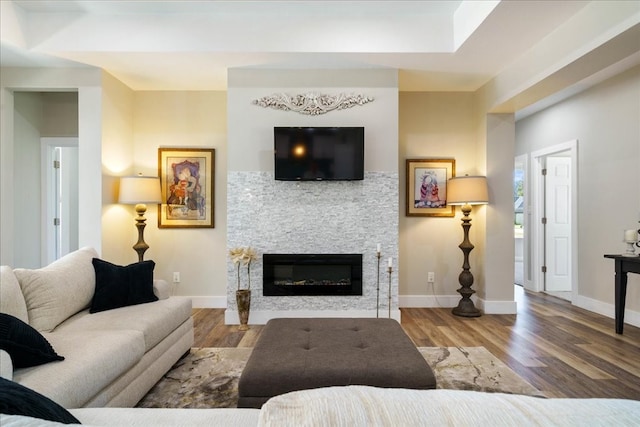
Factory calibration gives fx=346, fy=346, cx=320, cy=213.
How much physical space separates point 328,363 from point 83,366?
1189 millimetres

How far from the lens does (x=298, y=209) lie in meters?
3.92

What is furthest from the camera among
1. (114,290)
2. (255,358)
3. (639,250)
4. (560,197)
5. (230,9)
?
(560,197)

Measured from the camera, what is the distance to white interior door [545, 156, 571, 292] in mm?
5441

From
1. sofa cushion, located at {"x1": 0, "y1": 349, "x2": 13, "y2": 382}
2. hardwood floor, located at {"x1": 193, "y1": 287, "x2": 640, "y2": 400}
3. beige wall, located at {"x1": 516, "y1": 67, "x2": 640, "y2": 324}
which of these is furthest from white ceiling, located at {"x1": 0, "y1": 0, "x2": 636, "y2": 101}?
sofa cushion, located at {"x1": 0, "y1": 349, "x2": 13, "y2": 382}

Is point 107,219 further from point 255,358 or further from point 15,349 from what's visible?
point 255,358

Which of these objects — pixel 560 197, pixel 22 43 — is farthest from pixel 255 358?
pixel 560 197

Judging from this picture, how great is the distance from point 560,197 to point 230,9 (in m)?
5.39

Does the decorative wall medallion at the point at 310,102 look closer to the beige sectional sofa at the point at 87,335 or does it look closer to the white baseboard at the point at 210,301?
the beige sectional sofa at the point at 87,335

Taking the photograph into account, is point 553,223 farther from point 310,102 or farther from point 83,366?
point 83,366

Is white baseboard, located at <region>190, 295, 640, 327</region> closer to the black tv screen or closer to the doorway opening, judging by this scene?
the doorway opening

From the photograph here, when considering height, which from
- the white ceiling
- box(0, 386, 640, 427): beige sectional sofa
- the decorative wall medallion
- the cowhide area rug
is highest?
the white ceiling

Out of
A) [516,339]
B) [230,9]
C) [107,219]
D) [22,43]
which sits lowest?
[516,339]

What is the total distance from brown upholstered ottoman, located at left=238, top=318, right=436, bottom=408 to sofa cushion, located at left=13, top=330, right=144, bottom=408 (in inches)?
27.3

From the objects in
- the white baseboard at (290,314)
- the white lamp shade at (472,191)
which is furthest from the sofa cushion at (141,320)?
the white lamp shade at (472,191)
